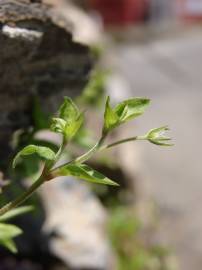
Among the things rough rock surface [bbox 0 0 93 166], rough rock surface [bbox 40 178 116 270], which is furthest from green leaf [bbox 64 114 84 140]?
rough rock surface [bbox 40 178 116 270]

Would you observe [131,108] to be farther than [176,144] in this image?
No

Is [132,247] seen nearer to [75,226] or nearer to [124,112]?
[75,226]

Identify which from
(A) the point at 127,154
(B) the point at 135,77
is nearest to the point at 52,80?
(A) the point at 127,154

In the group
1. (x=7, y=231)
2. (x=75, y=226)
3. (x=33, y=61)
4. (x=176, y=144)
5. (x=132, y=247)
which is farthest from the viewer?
(x=176, y=144)

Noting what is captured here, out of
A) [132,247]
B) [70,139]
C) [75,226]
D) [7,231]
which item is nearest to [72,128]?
[70,139]

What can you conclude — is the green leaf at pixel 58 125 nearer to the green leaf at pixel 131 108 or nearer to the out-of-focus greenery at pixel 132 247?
the green leaf at pixel 131 108

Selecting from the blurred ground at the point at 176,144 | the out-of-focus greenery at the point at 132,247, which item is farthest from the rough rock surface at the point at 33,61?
the blurred ground at the point at 176,144

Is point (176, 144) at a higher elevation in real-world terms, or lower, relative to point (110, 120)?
lower
